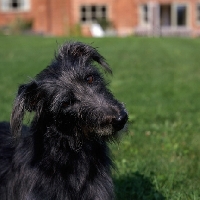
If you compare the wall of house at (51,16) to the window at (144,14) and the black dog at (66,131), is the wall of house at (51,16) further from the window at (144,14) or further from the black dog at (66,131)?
the black dog at (66,131)

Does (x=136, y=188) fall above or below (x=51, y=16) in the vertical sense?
below

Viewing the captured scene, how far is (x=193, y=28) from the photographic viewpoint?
50594 mm

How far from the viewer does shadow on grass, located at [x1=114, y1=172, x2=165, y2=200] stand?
608 centimetres

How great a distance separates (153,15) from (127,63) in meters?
31.1

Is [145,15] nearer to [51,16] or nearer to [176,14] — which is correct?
[176,14]

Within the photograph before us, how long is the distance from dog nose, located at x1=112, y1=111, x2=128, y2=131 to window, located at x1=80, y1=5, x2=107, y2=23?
4730 centimetres

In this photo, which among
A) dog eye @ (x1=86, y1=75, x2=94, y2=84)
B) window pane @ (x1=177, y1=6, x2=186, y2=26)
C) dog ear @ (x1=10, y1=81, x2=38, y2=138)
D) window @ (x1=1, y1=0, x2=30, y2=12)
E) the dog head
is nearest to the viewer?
dog ear @ (x1=10, y1=81, x2=38, y2=138)

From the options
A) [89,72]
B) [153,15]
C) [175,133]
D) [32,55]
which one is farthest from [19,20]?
[89,72]

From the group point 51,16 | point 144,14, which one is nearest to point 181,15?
point 144,14

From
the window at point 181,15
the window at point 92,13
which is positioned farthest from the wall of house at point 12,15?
the window at point 181,15

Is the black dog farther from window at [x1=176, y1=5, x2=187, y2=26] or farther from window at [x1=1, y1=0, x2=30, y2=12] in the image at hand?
window at [x1=176, y1=5, x2=187, y2=26]

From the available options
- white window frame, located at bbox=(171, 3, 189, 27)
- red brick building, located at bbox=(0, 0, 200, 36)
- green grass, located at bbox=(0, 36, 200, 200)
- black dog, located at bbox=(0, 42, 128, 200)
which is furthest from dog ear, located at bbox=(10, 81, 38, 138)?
white window frame, located at bbox=(171, 3, 189, 27)

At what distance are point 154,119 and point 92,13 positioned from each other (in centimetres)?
4253

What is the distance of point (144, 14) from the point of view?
51750 mm
